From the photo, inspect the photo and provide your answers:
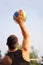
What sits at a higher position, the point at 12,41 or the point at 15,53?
the point at 12,41

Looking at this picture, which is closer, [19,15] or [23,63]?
[23,63]

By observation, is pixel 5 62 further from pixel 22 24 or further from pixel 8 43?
pixel 22 24

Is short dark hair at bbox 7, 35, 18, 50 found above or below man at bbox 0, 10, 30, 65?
above

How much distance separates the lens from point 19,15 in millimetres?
5773

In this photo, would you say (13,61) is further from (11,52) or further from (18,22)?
(18,22)

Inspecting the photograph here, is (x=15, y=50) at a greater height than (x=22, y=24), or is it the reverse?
(x=22, y=24)

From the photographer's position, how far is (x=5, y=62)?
17.1 ft

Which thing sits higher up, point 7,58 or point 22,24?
point 22,24

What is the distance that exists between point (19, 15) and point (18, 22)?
0.26 meters

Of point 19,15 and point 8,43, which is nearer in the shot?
point 8,43

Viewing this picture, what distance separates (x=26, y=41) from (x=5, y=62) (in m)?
0.51

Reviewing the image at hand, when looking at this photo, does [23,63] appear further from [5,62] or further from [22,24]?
[22,24]

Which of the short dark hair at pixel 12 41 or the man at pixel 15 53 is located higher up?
the short dark hair at pixel 12 41

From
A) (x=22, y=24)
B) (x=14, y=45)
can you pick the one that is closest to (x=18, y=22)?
(x=22, y=24)
